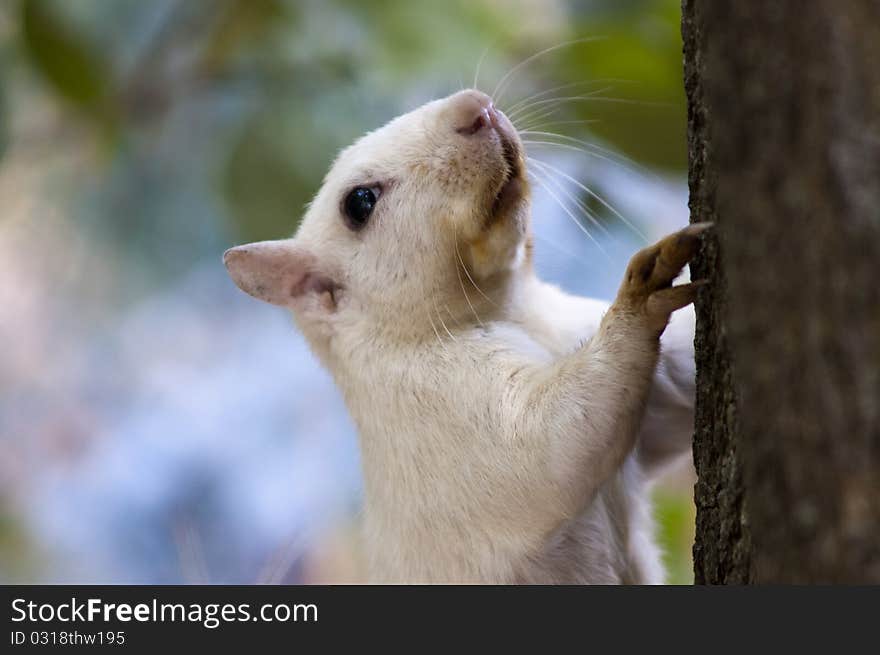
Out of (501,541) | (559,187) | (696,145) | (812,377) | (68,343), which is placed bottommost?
(812,377)

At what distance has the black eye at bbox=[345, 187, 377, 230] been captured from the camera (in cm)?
193

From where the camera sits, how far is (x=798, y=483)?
2.70ft

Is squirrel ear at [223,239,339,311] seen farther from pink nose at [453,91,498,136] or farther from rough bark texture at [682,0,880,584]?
rough bark texture at [682,0,880,584]

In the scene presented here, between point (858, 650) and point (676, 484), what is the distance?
4.92 feet

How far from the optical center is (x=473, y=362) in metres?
1.75

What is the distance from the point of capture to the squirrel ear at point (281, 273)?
1984 mm

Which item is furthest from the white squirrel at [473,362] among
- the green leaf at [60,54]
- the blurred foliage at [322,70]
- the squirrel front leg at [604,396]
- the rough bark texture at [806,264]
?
the green leaf at [60,54]

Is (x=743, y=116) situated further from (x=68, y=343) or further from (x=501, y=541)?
(x=68, y=343)

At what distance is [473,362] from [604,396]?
0.29 metres

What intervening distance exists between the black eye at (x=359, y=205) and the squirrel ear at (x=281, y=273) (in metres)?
0.10

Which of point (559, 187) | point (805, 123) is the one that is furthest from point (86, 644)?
point (559, 187)

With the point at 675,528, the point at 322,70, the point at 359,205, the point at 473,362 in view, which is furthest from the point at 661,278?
the point at 322,70

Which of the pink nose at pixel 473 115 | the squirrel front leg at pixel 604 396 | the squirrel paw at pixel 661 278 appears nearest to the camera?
the squirrel paw at pixel 661 278

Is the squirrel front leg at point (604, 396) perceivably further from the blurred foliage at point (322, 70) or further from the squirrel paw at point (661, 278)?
the blurred foliage at point (322, 70)
